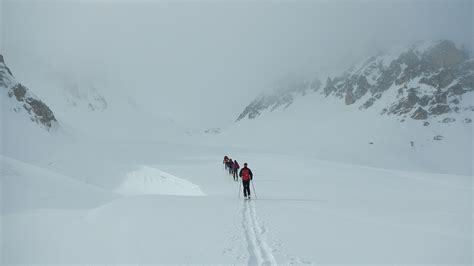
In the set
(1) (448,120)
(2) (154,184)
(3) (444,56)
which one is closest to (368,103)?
(1) (448,120)

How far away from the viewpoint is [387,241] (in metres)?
8.86

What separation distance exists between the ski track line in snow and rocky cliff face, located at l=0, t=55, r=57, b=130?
48.7 meters

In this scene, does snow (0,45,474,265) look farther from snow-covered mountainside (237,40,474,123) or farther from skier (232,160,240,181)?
snow-covered mountainside (237,40,474,123)

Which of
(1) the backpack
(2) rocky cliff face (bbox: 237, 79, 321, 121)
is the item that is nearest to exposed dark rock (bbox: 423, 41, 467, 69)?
(2) rocky cliff face (bbox: 237, 79, 321, 121)

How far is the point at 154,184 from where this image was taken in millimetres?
34156

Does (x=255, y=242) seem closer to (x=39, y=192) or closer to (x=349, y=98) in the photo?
(x=39, y=192)

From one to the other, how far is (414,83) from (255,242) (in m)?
115

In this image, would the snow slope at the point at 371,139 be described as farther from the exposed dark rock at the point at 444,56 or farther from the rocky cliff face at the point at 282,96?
the rocky cliff face at the point at 282,96

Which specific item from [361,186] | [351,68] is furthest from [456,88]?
[361,186]

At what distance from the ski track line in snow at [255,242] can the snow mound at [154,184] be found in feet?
49.0

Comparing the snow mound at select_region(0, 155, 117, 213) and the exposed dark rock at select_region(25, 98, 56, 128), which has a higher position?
the exposed dark rock at select_region(25, 98, 56, 128)

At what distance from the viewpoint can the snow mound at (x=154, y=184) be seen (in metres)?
29.6

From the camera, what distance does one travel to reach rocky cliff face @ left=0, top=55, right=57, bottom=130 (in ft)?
160

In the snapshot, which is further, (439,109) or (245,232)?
(439,109)
